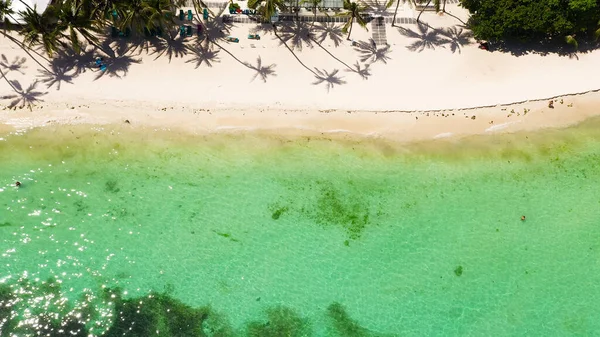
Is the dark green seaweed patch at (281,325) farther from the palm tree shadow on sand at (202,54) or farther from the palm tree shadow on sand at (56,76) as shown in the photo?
the palm tree shadow on sand at (56,76)

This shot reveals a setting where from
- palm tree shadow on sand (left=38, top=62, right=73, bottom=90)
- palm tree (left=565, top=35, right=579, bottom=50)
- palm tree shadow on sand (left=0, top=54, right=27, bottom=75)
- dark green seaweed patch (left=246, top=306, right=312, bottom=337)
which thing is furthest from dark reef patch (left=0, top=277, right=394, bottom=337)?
palm tree (left=565, top=35, right=579, bottom=50)

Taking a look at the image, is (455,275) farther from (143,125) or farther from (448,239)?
(143,125)

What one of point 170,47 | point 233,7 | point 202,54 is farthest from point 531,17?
point 170,47

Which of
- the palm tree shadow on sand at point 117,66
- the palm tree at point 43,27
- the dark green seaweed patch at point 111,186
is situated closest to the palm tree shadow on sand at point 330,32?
the palm tree shadow on sand at point 117,66

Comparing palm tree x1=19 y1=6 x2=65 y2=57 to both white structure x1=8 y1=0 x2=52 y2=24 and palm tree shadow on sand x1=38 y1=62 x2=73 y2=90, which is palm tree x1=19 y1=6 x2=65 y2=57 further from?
palm tree shadow on sand x1=38 y1=62 x2=73 y2=90

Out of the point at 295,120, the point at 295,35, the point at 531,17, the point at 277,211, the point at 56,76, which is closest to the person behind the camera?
the point at 277,211

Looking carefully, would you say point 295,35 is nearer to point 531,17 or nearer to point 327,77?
point 327,77

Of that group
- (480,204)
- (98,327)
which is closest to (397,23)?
(480,204)
